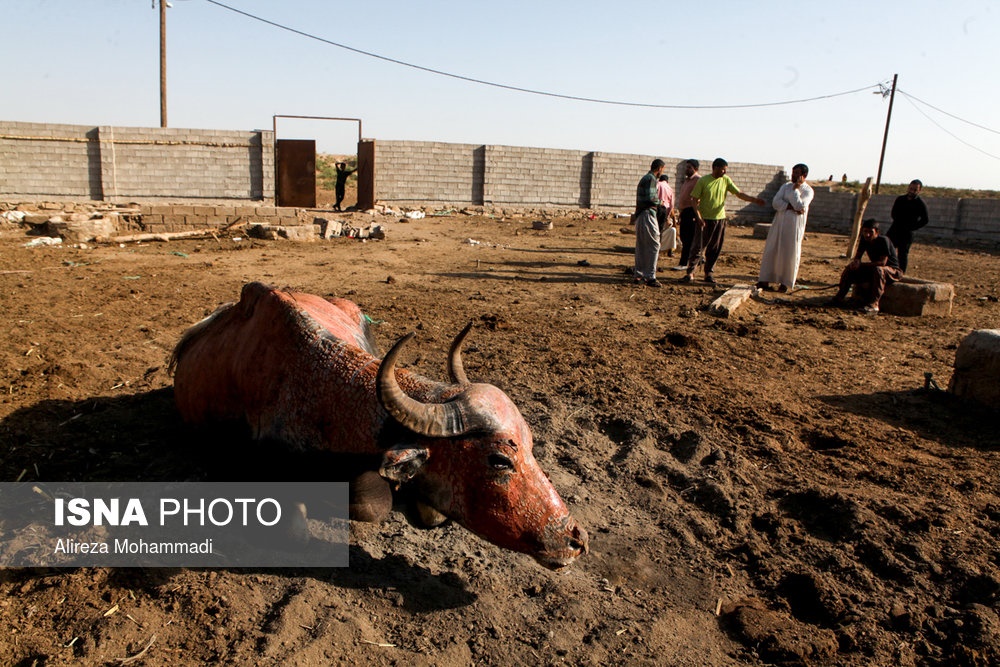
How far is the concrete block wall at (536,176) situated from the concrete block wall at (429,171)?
47cm

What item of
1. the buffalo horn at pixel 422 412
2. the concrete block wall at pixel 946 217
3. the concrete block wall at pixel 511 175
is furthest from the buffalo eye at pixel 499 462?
the concrete block wall at pixel 946 217

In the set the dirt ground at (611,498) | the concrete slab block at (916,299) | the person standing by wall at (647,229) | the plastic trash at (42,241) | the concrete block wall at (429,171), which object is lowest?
the dirt ground at (611,498)

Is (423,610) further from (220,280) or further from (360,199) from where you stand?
(360,199)

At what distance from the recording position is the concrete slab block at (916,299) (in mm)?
9500

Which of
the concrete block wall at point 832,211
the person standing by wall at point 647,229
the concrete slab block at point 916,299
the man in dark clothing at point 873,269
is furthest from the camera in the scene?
the concrete block wall at point 832,211

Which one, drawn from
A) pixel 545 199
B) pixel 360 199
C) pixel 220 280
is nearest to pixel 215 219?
pixel 220 280

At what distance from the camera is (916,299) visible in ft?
31.2

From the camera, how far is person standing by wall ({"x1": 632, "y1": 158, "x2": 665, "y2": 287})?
431 inches

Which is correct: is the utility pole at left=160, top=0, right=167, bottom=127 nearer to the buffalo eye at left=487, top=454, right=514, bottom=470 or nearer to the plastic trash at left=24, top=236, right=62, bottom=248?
the plastic trash at left=24, top=236, right=62, bottom=248

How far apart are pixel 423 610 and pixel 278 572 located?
783mm

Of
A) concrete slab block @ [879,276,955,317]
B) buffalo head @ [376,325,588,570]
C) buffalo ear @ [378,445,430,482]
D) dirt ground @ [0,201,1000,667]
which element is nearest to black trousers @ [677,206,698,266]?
concrete slab block @ [879,276,955,317]

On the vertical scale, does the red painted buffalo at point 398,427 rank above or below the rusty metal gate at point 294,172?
below

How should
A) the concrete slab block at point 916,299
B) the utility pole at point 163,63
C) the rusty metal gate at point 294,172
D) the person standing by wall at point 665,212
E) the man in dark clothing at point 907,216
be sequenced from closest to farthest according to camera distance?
the concrete slab block at point 916,299 < the man in dark clothing at point 907,216 < the person standing by wall at point 665,212 < the rusty metal gate at point 294,172 < the utility pole at point 163,63

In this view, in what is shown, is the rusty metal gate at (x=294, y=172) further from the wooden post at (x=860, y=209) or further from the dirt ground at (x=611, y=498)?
the wooden post at (x=860, y=209)
